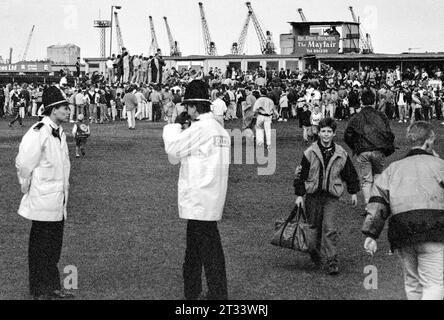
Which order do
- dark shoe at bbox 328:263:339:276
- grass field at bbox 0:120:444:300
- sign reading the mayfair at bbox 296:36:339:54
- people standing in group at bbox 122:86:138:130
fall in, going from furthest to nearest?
sign reading the mayfair at bbox 296:36:339:54, people standing in group at bbox 122:86:138:130, dark shoe at bbox 328:263:339:276, grass field at bbox 0:120:444:300

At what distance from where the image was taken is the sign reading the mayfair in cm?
7238

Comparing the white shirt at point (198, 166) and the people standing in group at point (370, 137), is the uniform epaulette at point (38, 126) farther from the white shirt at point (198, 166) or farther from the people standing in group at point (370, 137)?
the people standing in group at point (370, 137)

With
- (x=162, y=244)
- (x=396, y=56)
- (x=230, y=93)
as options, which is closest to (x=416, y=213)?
(x=162, y=244)

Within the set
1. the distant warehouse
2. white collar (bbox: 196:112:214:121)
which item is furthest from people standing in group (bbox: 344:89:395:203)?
the distant warehouse

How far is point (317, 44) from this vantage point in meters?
73.1

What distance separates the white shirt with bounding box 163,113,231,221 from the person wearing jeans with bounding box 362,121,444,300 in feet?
5.03

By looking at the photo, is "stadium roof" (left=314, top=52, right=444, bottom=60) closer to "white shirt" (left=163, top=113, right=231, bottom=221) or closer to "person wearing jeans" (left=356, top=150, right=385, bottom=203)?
"person wearing jeans" (left=356, top=150, right=385, bottom=203)

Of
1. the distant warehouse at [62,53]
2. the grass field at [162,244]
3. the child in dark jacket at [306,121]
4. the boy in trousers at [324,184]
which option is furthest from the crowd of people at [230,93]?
the distant warehouse at [62,53]

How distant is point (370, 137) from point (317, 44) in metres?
61.3

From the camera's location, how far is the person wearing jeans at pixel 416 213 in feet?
22.0

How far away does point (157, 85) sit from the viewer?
153 ft

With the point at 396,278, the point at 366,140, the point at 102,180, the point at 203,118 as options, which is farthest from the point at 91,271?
the point at 102,180
